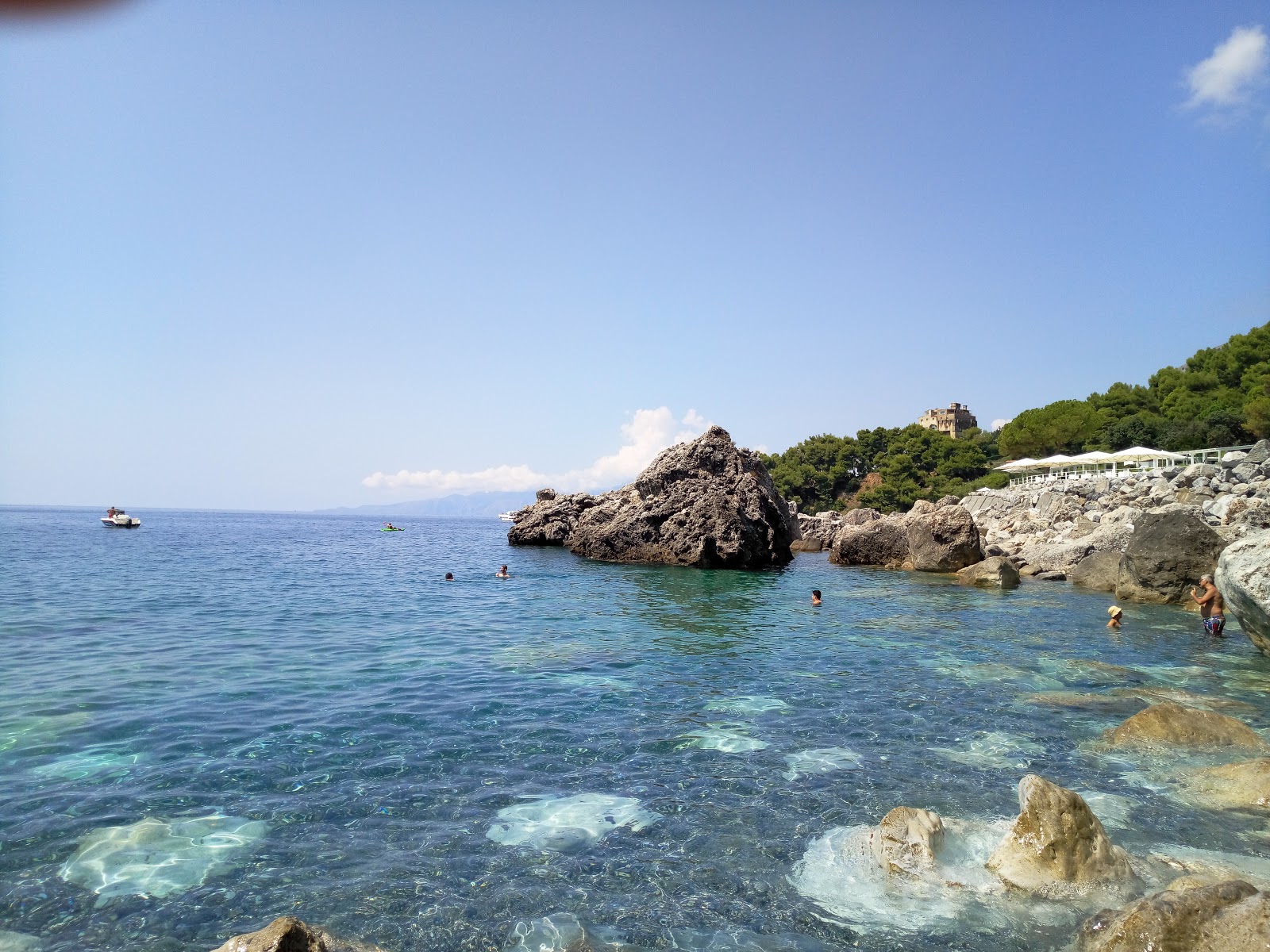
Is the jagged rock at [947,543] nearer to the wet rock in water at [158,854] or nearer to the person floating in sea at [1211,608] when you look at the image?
the person floating in sea at [1211,608]

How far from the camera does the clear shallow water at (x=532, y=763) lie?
6191 millimetres

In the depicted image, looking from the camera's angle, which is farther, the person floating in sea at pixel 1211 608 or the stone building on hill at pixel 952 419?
the stone building on hill at pixel 952 419

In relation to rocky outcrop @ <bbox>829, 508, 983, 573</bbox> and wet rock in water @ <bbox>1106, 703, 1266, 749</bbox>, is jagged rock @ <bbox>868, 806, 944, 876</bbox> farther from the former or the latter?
rocky outcrop @ <bbox>829, 508, 983, 573</bbox>

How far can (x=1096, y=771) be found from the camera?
9.39m

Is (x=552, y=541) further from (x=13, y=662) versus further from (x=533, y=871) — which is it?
(x=533, y=871)

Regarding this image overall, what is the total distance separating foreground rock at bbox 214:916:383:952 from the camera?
4500mm

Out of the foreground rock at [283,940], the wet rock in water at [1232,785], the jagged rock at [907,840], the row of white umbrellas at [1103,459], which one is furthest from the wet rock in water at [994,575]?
the foreground rock at [283,940]

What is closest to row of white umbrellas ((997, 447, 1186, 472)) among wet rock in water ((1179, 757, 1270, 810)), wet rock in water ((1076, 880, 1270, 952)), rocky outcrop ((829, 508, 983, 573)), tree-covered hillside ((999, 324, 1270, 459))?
tree-covered hillside ((999, 324, 1270, 459))

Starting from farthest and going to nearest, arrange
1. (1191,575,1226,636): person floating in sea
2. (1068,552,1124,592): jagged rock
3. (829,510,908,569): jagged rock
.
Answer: (829,510,908,569): jagged rock < (1068,552,1124,592): jagged rock < (1191,575,1226,636): person floating in sea

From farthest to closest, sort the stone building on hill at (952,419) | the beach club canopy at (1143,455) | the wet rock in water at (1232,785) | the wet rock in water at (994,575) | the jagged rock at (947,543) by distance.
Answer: the stone building on hill at (952,419) < the beach club canopy at (1143,455) < the jagged rock at (947,543) < the wet rock in water at (994,575) < the wet rock in water at (1232,785)

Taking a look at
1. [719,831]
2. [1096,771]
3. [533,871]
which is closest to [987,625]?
[1096,771]

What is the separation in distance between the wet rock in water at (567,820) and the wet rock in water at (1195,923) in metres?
4.39

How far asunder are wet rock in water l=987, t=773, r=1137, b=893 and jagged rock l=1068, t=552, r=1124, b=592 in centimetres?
2558

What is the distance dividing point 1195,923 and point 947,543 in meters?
33.4
